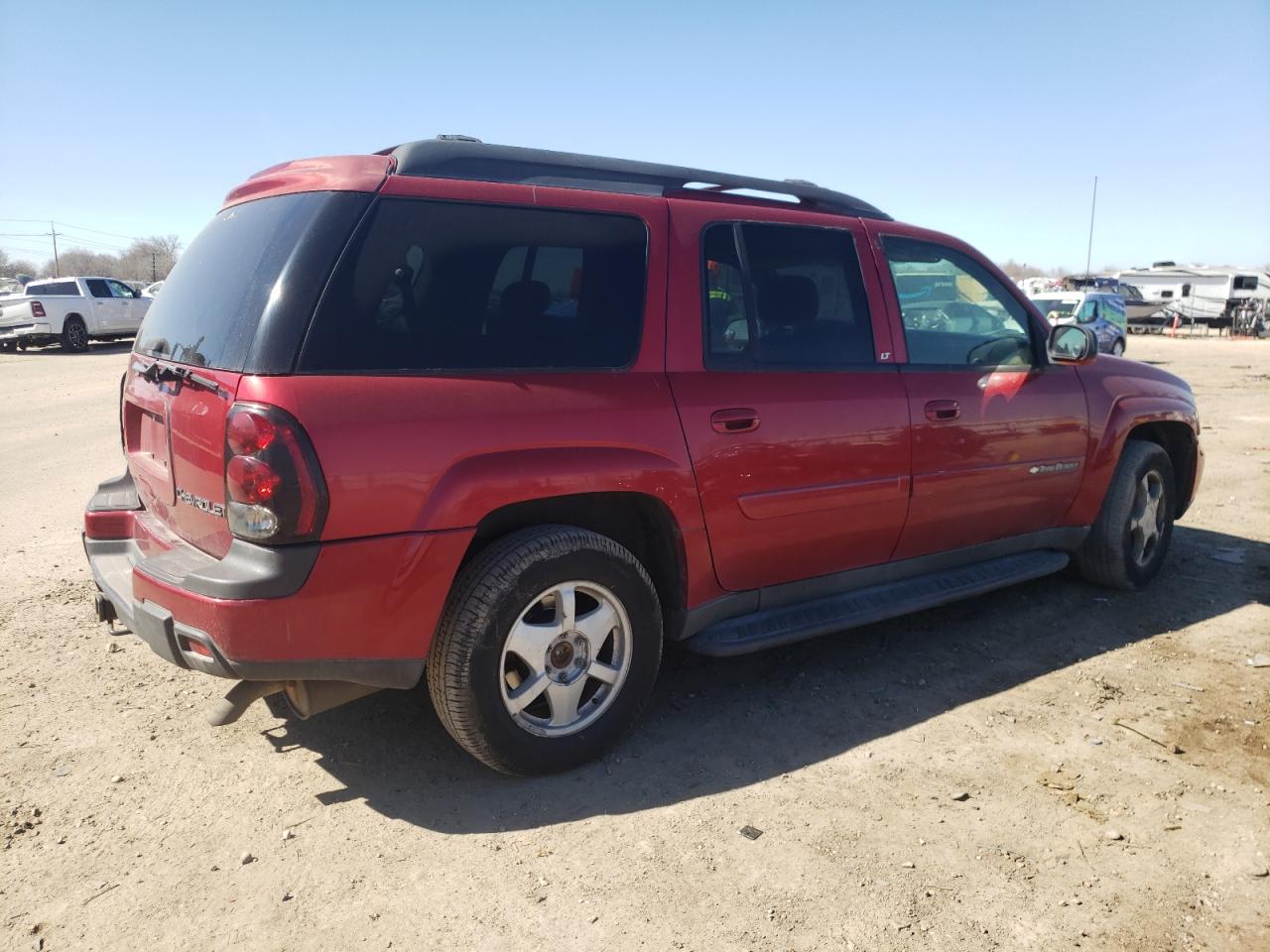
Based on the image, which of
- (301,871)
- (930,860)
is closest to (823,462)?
(930,860)

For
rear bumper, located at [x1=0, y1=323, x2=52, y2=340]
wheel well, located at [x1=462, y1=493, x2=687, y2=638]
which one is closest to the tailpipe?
wheel well, located at [x1=462, y1=493, x2=687, y2=638]

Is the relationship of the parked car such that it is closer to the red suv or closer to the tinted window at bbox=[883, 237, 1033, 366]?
the tinted window at bbox=[883, 237, 1033, 366]

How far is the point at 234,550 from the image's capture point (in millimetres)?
2637

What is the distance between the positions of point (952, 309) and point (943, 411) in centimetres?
64

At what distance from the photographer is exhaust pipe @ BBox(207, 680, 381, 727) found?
2.82 metres

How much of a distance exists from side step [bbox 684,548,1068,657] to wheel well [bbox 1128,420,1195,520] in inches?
50.2

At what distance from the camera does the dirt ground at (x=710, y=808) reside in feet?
8.04

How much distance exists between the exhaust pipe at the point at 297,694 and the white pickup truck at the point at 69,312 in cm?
2248

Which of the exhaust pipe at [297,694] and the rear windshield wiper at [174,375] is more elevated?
the rear windshield wiper at [174,375]

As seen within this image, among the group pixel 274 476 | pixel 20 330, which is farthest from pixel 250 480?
pixel 20 330

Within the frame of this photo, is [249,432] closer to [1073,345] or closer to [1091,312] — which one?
[1073,345]

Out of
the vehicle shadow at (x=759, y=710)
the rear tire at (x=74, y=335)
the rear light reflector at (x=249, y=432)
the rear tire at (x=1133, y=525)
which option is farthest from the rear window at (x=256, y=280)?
the rear tire at (x=74, y=335)

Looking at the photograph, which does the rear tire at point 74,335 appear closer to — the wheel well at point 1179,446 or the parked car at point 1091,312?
the parked car at point 1091,312

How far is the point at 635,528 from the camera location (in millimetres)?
3418
